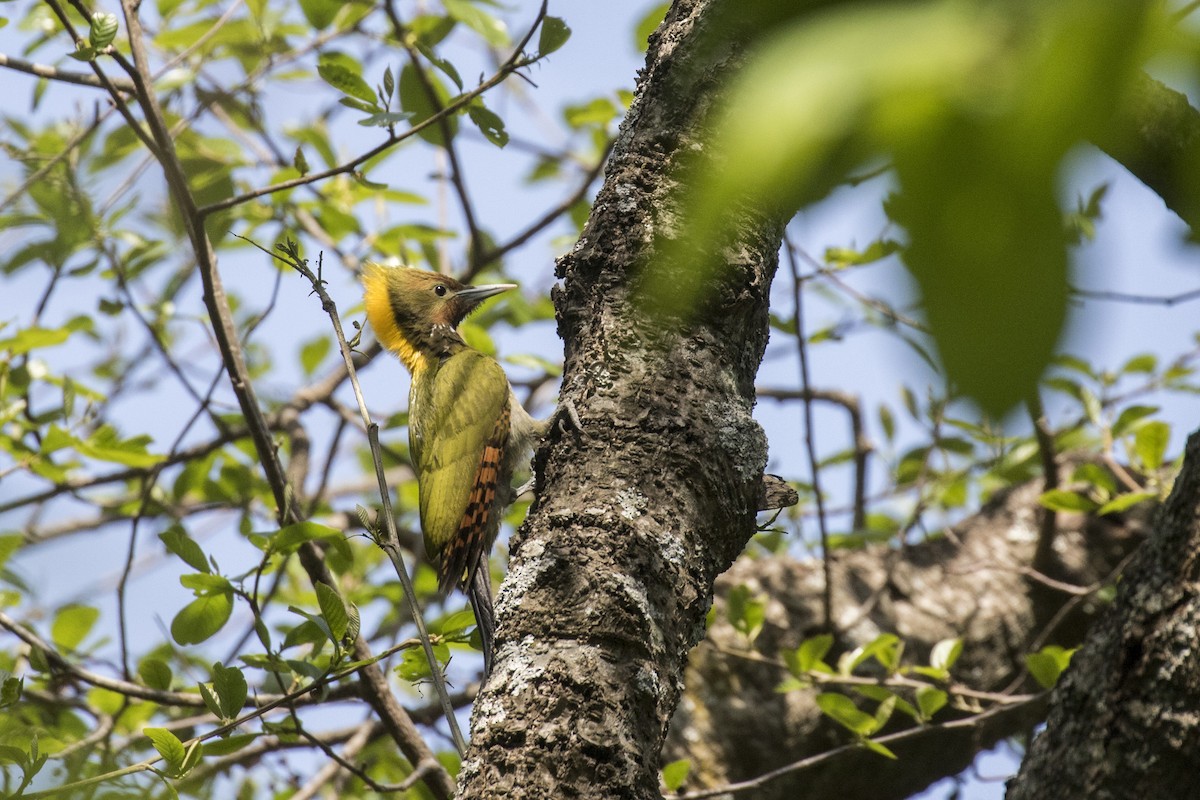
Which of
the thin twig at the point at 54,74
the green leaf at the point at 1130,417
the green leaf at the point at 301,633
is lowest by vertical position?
the green leaf at the point at 301,633

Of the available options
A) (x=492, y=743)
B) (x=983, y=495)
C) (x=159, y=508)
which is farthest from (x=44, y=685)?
→ (x=983, y=495)

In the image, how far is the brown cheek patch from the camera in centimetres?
372

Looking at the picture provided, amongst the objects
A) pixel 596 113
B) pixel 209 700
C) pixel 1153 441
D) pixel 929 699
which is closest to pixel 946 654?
pixel 929 699

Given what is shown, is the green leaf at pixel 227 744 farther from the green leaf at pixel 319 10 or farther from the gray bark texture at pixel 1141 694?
the green leaf at pixel 319 10

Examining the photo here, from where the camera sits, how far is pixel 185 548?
8.87 feet

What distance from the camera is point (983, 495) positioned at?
16.9 ft

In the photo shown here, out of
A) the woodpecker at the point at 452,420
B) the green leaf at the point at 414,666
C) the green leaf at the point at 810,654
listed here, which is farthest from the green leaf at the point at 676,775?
the green leaf at the point at 414,666

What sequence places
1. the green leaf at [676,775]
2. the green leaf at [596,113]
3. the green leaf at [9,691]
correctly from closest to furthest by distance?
the green leaf at [9,691]
the green leaf at [676,775]
the green leaf at [596,113]

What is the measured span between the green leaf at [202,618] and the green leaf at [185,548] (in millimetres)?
107

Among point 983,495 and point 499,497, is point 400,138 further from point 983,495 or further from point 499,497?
point 983,495

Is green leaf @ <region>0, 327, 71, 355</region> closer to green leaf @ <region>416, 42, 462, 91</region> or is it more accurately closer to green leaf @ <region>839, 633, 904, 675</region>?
green leaf @ <region>416, 42, 462, 91</region>

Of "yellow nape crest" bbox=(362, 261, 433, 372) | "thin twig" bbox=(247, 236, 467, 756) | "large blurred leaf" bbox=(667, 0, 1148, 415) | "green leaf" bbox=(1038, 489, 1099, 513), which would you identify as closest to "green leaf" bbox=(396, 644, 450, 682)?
"thin twig" bbox=(247, 236, 467, 756)

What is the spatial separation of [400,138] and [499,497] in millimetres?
1829

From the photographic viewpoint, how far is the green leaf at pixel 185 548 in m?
2.68
